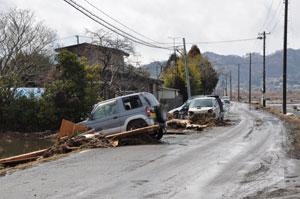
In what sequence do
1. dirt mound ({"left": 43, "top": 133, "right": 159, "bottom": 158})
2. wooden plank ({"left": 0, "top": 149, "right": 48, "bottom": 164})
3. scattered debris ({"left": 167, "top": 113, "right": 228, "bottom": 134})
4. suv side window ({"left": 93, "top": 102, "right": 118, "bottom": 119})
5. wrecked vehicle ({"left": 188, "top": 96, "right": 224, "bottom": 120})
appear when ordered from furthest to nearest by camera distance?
wrecked vehicle ({"left": 188, "top": 96, "right": 224, "bottom": 120}) → scattered debris ({"left": 167, "top": 113, "right": 228, "bottom": 134}) → suv side window ({"left": 93, "top": 102, "right": 118, "bottom": 119}) → dirt mound ({"left": 43, "top": 133, "right": 159, "bottom": 158}) → wooden plank ({"left": 0, "top": 149, "right": 48, "bottom": 164})

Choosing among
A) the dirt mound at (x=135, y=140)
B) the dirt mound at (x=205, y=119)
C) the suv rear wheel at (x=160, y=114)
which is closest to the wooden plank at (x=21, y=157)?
the dirt mound at (x=135, y=140)

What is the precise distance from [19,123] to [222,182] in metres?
19.3

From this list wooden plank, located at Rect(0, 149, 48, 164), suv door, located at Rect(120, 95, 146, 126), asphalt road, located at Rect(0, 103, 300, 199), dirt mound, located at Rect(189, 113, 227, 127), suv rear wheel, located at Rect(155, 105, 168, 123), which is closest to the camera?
asphalt road, located at Rect(0, 103, 300, 199)

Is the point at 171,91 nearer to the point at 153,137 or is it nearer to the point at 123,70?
the point at 123,70

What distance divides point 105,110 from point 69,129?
1.67 meters

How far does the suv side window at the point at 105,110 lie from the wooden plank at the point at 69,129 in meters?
0.75

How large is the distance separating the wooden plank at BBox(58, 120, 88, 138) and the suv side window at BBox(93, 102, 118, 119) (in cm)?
75

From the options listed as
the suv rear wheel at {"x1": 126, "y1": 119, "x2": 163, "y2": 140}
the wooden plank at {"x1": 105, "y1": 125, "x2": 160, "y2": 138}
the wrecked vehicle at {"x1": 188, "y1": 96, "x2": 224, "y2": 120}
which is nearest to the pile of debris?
the wooden plank at {"x1": 105, "y1": 125, "x2": 160, "y2": 138}

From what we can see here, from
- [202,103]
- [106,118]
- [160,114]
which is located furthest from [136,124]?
[202,103]

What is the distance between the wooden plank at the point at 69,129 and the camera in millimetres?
13596

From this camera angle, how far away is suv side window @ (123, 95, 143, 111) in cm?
1381

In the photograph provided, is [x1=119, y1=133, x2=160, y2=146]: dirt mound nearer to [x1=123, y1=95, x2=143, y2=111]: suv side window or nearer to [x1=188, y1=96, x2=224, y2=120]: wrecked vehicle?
[x1=123, y1=95, x2=143, y2=111]: suv side window

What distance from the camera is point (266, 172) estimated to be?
7590 mm

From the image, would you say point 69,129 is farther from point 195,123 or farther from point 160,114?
point 195,123
